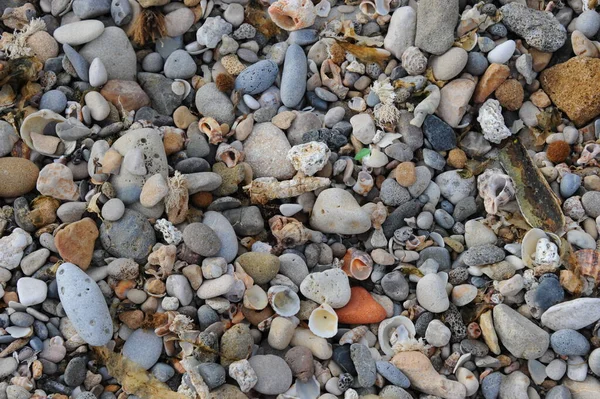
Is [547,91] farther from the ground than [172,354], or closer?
farther from the ground

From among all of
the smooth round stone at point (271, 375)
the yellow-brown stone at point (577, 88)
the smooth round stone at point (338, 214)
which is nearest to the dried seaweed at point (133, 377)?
the smooth round stone at point (271, 375)

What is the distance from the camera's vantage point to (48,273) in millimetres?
3312

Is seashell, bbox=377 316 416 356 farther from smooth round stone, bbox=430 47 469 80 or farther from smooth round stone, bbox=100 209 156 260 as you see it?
smooth round stone, bbox=430 47 469 80

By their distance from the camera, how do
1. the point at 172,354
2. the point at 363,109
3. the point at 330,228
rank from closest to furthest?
the point at 172,354
the point at 330,228
the point at 363,109

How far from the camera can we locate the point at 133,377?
125 inches

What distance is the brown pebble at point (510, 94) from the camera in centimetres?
383

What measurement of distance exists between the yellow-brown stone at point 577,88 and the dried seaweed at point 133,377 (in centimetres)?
271

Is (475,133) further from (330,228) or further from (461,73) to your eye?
(330,228)

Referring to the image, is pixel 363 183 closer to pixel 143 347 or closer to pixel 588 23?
pixel 143 347

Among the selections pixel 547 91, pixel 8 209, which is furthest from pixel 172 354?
pixel 547 91

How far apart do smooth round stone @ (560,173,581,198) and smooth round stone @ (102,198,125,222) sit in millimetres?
2428

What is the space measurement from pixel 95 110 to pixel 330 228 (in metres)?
1.48

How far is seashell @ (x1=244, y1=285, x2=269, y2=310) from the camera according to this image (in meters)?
3.32

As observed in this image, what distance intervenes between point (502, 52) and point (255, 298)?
2019mm
